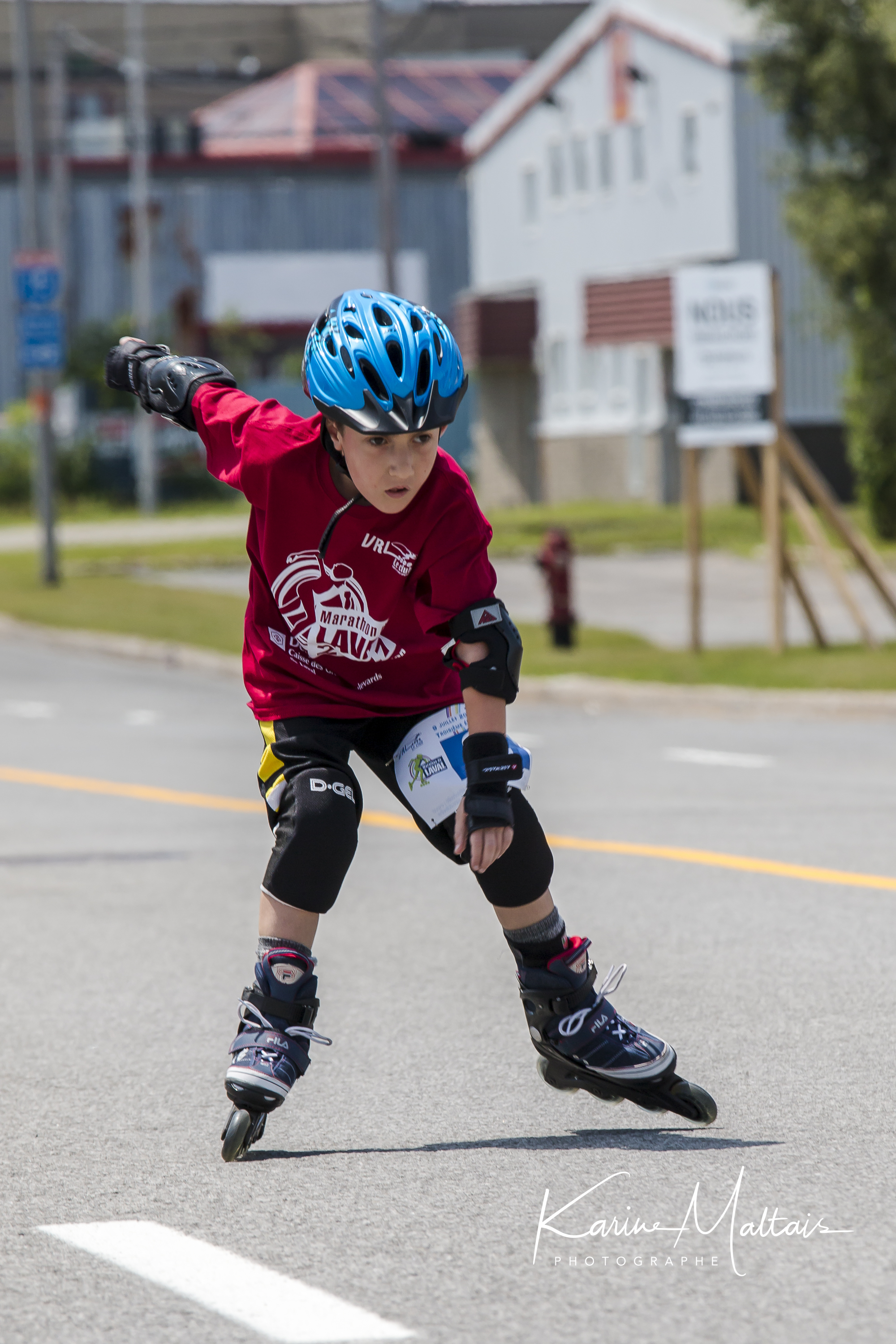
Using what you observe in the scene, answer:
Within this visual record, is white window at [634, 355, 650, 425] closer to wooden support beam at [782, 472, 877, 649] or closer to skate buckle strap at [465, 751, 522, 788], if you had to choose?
wooden support beam at [782, 472, 877, 649]

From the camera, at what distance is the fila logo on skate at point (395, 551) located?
4.81m

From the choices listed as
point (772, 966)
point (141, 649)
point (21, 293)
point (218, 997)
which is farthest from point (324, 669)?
point (21, 293)

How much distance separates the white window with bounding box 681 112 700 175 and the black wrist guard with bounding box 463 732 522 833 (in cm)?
3686

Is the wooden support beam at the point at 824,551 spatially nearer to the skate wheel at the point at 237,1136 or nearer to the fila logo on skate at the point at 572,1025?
the fila logo on skate at the point at 572,1025

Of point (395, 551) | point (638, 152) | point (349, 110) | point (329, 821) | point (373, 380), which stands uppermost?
point (349, 110)

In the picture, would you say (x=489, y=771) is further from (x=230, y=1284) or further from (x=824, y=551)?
(x=824, y=551)

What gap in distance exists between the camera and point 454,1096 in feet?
17.4

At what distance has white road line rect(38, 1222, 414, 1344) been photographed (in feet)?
11.8

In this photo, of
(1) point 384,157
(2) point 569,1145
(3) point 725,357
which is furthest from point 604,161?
(2) point 569,1145

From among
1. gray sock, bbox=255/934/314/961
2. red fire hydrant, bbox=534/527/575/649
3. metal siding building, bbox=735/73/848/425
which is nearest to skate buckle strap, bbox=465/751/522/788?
gray sock, bbox=255/934/314/961

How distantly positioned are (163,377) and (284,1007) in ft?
4.90

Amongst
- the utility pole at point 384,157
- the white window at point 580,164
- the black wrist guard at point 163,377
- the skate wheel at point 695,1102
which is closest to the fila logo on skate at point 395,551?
the black wrist guard at point 163,377

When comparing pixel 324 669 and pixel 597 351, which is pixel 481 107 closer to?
pixel 597 351

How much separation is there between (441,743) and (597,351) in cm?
4062
